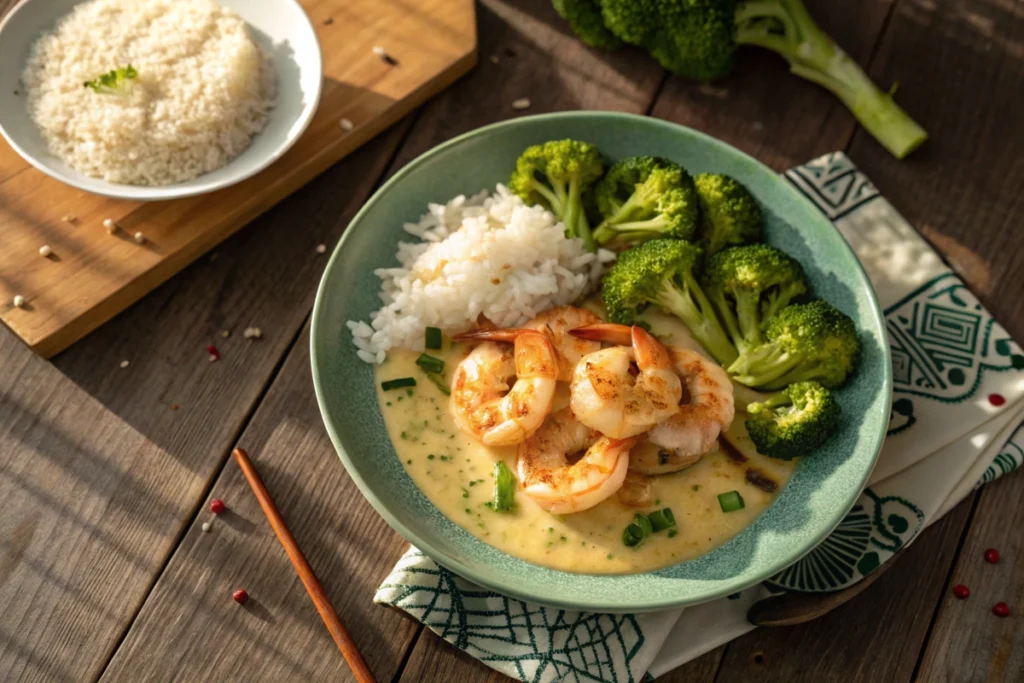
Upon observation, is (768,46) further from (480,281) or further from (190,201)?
(190,201)

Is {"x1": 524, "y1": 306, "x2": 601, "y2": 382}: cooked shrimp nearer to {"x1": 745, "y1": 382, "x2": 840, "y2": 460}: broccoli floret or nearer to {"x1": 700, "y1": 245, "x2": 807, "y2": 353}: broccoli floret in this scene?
{"x1": 700, "y1": 245, "x2": 807, "y2": 353}: broccoli floret

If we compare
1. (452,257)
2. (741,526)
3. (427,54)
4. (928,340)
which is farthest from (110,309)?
(928,340)

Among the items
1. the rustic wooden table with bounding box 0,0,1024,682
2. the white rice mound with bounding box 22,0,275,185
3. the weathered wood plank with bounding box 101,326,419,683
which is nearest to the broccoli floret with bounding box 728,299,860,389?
the rustic wooden table with bounding box 0,0,1024,682

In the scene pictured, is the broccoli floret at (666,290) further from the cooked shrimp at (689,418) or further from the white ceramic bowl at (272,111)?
the white ceramic bowl at (272,111)

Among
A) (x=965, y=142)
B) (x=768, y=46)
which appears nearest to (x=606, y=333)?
(x=768, y=46)

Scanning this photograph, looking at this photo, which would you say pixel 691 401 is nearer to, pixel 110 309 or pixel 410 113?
pixel 410 113

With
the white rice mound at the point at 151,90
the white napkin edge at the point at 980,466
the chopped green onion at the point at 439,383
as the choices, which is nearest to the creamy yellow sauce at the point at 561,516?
the chopped green onion at the point at 439,383
